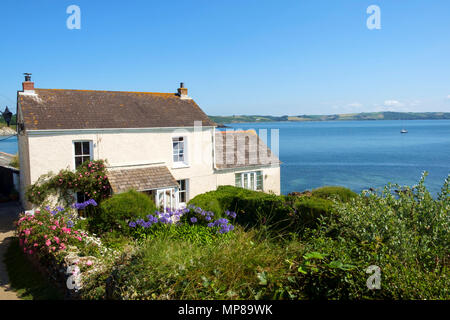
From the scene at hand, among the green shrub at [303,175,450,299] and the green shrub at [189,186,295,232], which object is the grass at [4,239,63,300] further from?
the green shrub at [303,175,450,299]

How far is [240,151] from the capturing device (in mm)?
28281

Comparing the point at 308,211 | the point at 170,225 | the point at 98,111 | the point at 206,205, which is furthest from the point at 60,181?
the point at 308,211

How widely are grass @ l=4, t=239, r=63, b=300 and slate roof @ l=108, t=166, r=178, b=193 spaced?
20.4 ft

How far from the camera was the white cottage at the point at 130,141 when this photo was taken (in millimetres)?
18844

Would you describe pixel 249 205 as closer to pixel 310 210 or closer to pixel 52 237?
pixel 310 210

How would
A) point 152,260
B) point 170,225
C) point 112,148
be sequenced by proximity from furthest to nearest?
point 112,148 < point 170,225 < point 152,260

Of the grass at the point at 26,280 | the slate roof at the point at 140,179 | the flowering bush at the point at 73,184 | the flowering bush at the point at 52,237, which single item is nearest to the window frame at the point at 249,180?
the slate roof at the point at 140,179

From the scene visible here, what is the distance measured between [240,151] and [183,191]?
280 inches

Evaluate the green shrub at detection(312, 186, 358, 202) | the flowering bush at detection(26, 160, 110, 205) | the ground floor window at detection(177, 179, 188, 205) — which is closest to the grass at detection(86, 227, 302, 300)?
the green shrub at detection(312, 186, 358, 202)

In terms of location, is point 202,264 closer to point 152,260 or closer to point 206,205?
point 152,260

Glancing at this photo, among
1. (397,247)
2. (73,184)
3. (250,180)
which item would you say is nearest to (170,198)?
(73,184)

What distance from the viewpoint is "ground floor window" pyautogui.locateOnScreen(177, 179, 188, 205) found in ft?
76.9
